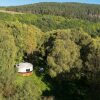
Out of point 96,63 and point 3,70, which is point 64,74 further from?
point 3,70

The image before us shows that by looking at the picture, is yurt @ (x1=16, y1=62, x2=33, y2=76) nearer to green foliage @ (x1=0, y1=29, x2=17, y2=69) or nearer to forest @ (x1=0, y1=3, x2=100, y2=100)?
forest @ (x1=0, y1=3, x2=100, y2=100)

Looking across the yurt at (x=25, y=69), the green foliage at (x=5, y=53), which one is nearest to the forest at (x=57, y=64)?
the green foliage at (x=5, y=53)

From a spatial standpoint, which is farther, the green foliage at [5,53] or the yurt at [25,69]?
the yurt at [25,69]

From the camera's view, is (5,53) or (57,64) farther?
(57,64)

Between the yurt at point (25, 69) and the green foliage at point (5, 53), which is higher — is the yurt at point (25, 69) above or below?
below

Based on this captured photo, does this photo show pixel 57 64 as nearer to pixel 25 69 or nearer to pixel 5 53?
pixel 25 69

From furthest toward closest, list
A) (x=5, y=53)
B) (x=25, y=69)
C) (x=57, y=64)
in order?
(x=25, y=69) < (x=57, y=64) < (x=5, y=53)

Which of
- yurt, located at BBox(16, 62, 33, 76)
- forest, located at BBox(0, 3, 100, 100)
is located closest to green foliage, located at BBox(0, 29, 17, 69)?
forest, located at BBox(0, 3, 100, 100)

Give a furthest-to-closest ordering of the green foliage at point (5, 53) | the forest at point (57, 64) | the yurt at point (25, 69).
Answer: the yurt at point (25, 69), the green foliage at point (5, 53), the forest at point (57, 64)

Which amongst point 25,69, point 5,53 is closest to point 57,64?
point 25,69

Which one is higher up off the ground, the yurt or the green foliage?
the green foliage

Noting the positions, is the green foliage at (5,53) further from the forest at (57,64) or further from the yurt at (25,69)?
the yurt at (25,69)
